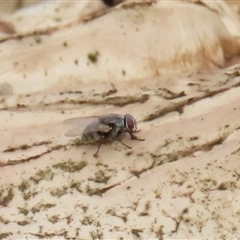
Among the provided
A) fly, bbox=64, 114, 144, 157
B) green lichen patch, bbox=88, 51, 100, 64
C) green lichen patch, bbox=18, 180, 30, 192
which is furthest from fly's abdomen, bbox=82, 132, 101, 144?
green lichen patch, bbox=88, 51, 100, 64

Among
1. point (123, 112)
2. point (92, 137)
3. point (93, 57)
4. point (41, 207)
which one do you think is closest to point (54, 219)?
point (41, 207)

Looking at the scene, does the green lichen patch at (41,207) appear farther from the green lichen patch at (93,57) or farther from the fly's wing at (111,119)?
the green lichen patch at (93,57)

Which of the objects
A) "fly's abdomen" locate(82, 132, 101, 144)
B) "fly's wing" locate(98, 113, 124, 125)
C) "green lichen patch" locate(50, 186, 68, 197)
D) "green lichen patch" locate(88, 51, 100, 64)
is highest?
"green lichen patch" locate(88, 51, 100, 64)

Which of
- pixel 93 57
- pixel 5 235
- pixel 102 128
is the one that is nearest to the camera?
pixel 5 235

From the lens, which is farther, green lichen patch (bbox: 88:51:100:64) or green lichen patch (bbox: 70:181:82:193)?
green lichen patch (bbox: 88:51:100:64)

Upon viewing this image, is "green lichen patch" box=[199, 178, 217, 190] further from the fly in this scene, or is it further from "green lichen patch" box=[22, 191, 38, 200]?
"green lichen patch" box=[22, 191, 38, 200]

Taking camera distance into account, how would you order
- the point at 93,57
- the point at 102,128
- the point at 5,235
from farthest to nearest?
the point at 93,57, the point at 102,128, the point at 5,235

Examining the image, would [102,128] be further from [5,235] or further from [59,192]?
[5,235]
